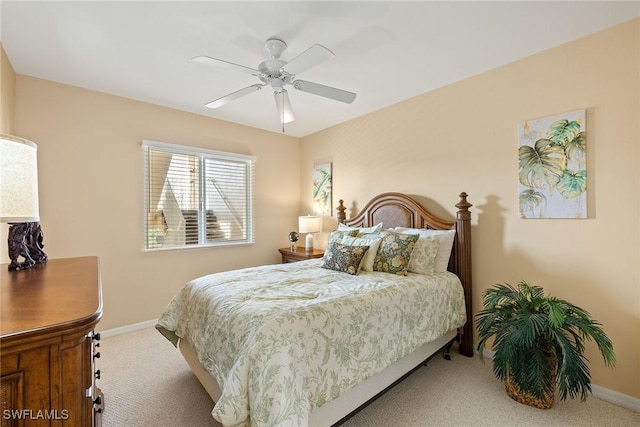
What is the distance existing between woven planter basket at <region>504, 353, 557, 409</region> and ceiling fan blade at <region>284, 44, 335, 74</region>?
8.04 feet

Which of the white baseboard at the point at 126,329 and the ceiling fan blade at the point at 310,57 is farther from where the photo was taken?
the white baseboard at the point at 126,329

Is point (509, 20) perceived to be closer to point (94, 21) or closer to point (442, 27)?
point (442, 27)

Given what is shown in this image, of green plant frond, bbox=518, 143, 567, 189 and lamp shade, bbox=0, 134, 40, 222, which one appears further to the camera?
green plant frond, bbox=518, 143, 567, 189

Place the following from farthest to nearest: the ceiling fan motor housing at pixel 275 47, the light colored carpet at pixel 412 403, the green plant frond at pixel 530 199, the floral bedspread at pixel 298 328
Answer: the green plant frond at pixel 530 199 → the ceiling fan motor housing at pixel 275 47 → the light colored carpet at pixel 412 403 → the floral bedspread at pixel 298 328

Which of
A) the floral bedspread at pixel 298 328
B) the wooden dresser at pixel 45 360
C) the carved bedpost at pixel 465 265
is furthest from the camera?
the carved bedpost at pixel 465 265

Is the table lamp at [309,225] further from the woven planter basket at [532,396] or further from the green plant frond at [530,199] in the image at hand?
the woven planter basket at [532,396]

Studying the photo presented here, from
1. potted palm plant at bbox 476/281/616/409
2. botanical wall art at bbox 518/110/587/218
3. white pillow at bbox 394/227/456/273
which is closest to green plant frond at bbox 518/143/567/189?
botanical wall art at bbox 518/110/587/218

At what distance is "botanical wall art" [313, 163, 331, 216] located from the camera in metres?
4.30

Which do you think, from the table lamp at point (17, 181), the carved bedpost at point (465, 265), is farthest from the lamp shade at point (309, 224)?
the table lamp at point (17, 181)

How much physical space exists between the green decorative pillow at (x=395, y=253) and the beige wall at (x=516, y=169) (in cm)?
67

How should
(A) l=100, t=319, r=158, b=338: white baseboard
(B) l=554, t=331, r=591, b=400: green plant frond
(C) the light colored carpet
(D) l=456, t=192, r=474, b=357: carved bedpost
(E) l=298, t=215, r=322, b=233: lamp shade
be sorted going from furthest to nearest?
(E) l=298, t=215, r=322, b=233: lamp shade → (A) l=100, t=319, r=158, b=338: white baseboard → (D) l=456, t=192, r=474, b=357: carved bedpost → (C) the light colored carpet → (B) l=554, t=331, r=591, b=400: green plant frond

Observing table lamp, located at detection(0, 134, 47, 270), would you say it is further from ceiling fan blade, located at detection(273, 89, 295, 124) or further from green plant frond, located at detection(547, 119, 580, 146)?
green plant frond, located at detection(547, 119, 580, 146)

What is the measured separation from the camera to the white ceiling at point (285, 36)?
Answer: 182cm

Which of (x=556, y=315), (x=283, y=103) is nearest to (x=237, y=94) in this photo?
(x=283, y=103)
